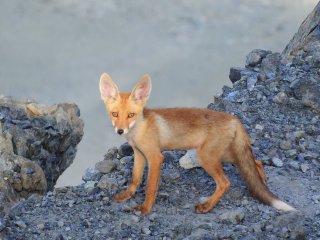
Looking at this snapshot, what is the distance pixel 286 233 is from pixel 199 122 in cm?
191

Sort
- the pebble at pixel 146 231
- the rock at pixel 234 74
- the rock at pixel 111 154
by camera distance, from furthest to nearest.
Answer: the rock at pixel 234 74 → the rock at pixel 111 154 → the pebble at pixel 146 231

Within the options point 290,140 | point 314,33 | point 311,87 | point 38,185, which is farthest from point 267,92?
point 38,185

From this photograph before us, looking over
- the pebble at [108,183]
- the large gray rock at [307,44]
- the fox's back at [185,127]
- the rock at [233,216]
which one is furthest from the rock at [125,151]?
the large gray rock at [307,44]

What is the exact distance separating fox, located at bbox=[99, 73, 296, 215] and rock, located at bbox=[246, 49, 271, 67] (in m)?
6.05

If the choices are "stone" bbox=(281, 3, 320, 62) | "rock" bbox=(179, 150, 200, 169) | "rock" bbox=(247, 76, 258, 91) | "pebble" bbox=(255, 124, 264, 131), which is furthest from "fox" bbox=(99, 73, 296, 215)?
"stone" bbox=(281, 3, 320, 62)

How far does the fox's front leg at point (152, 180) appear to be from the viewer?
26.1 feet

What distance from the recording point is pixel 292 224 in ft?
25.4

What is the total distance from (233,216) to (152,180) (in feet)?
3.95

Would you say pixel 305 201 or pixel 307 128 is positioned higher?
pixel 307 128

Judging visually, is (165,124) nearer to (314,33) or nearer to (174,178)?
(174,178)

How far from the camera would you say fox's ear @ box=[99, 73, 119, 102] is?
7848 millimetres

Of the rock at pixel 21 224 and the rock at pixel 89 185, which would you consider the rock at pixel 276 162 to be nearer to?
the rock at pixel 89 185

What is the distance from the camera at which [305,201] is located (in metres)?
8.85

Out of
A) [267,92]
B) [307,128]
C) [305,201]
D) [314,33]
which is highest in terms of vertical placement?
[314,33]
